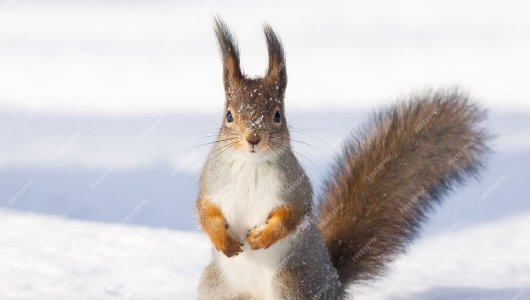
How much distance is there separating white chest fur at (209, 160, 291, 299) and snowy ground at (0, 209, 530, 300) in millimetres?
715

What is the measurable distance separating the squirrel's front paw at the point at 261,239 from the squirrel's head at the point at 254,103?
0.78 feet

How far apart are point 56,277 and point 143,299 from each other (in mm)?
470

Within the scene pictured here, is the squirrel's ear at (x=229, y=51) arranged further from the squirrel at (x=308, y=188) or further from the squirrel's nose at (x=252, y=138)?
the squirrel's nose at (x=252, y=138)

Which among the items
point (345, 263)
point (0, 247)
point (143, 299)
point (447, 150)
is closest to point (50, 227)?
point (0, 247)

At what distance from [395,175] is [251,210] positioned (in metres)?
0.87

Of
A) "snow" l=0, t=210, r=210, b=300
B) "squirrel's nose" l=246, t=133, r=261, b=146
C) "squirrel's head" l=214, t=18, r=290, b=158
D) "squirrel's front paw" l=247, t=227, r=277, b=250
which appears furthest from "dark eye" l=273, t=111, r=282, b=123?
"snow" l=0, t=210, r=210, b=300

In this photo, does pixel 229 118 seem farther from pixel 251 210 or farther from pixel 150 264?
pixel 150 264

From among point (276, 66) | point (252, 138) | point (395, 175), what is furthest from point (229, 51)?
point (395, 175)

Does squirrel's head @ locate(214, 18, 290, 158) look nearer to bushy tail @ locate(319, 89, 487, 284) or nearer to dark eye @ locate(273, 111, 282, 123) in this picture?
dark eye @ locate(273, 111, 282, 123)

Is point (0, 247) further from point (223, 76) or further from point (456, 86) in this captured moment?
point (456, 86)

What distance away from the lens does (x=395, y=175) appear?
11.3 ft

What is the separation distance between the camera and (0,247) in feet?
13.7

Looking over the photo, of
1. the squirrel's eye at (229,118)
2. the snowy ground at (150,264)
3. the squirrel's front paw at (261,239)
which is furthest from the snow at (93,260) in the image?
the squirrel's eye at (229,118)

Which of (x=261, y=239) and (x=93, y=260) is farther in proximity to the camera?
(x=93, y=260)
